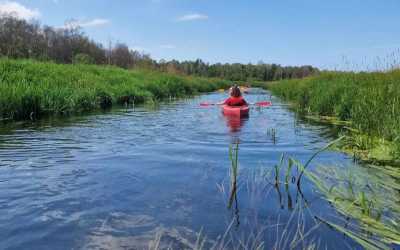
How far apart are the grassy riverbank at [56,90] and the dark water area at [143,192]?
1.85 meters

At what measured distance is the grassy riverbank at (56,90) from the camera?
10445 millimetres

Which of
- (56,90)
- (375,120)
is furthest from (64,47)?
(375,120)

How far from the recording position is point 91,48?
40.6 meters

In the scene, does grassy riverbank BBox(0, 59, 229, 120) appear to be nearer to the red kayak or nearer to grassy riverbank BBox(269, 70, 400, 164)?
the red kayak

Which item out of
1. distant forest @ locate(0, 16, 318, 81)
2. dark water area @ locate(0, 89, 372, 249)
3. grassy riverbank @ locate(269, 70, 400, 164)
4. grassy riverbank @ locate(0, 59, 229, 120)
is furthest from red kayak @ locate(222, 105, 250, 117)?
distant forest @ locate(0, 16, 318, 81)

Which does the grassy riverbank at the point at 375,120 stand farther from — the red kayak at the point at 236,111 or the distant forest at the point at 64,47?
the distant forest at the point at 64,47

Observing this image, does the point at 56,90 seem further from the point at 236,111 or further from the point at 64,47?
the point at 64,47

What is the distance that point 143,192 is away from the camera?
4676 mm

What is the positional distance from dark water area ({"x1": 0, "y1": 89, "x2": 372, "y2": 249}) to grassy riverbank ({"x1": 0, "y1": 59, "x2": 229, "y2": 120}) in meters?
1.85

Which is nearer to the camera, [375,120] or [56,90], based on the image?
[375,120]

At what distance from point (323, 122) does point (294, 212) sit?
735 cm

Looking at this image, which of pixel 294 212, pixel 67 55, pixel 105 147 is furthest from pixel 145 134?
pixel 67 55

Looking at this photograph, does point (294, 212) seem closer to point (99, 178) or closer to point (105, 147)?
point (99, 178)

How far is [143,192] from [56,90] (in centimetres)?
848
